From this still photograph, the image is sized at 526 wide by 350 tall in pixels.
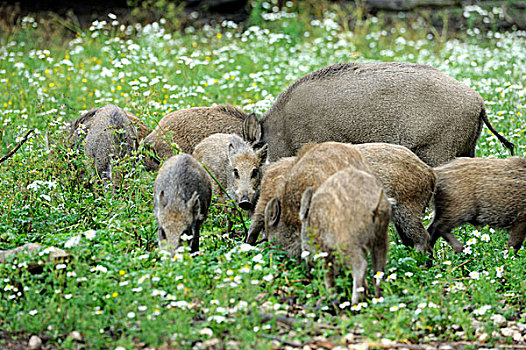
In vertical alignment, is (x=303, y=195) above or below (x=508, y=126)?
above

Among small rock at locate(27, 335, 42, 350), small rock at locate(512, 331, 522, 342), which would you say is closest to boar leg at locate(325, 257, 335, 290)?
small rock at locate(512, 331, 522, 342)

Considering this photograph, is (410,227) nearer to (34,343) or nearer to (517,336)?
(517,336)

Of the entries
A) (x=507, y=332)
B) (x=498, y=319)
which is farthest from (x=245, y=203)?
(x=507, y=332)

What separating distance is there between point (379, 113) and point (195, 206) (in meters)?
2.73

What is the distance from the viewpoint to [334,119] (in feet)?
25.1

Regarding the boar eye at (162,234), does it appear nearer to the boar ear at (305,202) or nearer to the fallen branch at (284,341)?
the boar ear at (305,202)

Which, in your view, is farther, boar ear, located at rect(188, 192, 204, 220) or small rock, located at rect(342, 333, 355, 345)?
boar ear, located at rect(188, 192, 204, 220)

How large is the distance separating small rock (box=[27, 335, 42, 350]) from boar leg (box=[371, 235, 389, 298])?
2128 mm

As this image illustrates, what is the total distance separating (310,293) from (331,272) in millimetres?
290

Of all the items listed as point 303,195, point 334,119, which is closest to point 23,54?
point 334,119

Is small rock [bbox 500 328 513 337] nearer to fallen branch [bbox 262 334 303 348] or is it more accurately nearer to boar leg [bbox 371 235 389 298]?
boar leg [bbox 371 235 389 298]

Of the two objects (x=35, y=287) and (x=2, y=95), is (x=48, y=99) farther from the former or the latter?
(x=35, y=287)

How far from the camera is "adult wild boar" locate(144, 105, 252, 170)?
7816 mm

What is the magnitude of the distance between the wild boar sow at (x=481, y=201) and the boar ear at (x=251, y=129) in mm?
2128
